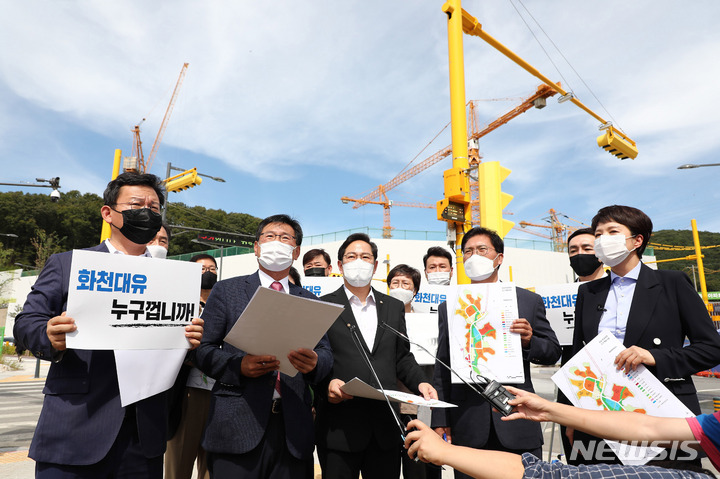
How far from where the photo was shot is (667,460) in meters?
2.35

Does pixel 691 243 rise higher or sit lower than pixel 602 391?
higher

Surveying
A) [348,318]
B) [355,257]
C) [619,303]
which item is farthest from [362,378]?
[619,303]

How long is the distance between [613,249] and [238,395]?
267 cm

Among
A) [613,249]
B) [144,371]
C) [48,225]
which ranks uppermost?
[48,225]

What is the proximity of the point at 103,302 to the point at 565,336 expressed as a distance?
15.0 ft

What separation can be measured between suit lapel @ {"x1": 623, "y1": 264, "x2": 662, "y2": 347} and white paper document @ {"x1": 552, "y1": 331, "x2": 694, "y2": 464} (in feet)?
0.93

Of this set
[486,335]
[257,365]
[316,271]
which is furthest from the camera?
[316,271]

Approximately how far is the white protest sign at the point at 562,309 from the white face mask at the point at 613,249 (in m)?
1.92

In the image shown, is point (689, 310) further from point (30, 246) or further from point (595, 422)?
point (30, 246)

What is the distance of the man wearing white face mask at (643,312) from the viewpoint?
260 centimetres

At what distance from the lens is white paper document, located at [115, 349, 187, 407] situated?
2.24 m

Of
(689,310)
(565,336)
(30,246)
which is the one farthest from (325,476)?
(30,246)

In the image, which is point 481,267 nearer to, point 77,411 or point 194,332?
point 194,332

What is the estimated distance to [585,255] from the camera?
4457 millimetres
